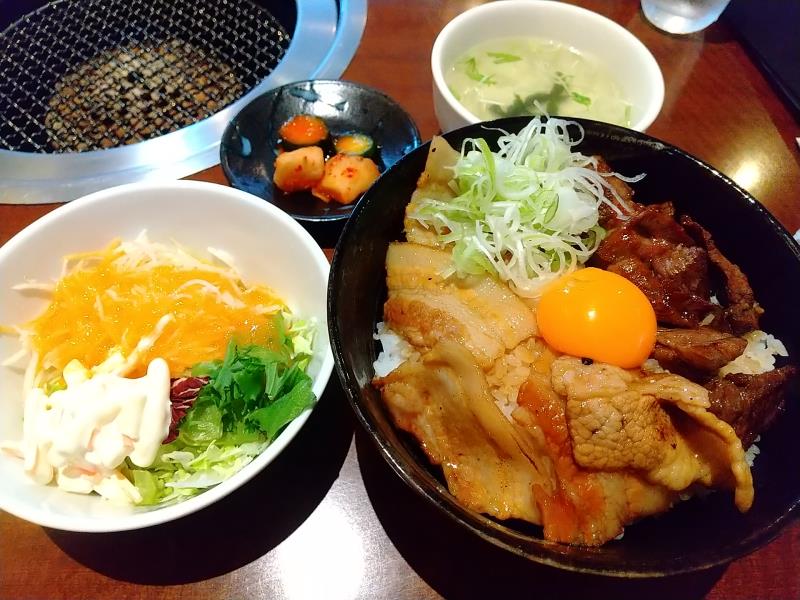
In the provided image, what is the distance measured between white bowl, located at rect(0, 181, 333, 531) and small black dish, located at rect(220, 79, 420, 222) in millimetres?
315

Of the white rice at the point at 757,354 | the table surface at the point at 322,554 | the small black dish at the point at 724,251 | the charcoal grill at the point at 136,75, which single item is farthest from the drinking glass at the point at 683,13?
the table surface at the point at 322,554

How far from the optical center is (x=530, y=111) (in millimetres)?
2395

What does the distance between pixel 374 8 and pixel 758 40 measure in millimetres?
1970

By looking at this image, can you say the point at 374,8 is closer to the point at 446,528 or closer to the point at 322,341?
the point at 322,341

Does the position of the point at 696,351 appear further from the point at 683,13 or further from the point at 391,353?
the point at 683,13

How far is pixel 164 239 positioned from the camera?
1.99 meters

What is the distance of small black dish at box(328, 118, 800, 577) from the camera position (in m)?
1.15

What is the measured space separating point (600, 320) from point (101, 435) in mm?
1302

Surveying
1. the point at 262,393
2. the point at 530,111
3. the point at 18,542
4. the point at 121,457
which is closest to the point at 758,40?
the point at 530,111

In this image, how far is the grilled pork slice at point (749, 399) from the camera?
1.33 meters

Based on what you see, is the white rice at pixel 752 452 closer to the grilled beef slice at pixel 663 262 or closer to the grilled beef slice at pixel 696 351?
the grilled beef slice at pixel 696 351

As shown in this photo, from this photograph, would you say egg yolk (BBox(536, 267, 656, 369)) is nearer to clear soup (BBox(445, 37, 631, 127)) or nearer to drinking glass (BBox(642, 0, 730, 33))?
clear soup (BBox(445, 37, 631, 127))

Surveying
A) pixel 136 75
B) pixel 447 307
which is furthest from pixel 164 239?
pixel 136 75

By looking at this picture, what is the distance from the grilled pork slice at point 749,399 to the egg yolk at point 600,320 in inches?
8.2
